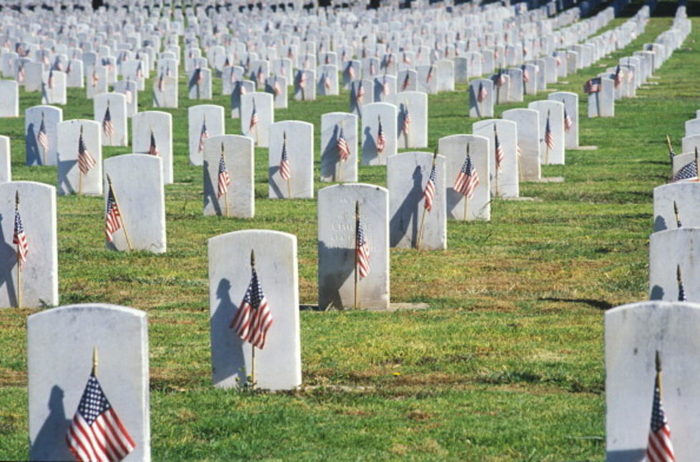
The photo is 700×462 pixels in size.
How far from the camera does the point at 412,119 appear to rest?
29500mm

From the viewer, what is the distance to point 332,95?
43.0 m

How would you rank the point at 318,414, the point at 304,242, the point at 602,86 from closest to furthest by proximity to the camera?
1. the point at 318,414
2. the point at 304,242
3. the point at 602,86

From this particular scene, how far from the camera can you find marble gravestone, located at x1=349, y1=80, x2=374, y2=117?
115 feet

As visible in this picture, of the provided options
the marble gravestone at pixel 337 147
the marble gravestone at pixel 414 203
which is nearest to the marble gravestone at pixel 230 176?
the marble gravestone at pixel 414 203

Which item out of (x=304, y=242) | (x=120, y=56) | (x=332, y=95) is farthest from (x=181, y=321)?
(x=120, y=56)

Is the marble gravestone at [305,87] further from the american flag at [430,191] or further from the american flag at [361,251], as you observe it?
the american flag at [361,251]

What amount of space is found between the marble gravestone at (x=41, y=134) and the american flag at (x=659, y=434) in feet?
59.1

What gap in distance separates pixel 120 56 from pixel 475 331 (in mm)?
34999

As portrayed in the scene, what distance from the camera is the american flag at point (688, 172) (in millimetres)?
17750

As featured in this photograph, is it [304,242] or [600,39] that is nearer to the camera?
[304,242]

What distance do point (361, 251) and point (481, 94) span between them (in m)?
21.2

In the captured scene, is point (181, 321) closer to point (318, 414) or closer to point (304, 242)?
point (318, 414)

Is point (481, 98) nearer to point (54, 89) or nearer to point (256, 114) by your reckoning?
point (256, 114)

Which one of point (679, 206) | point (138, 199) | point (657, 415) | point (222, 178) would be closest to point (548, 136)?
point (222, 178)
